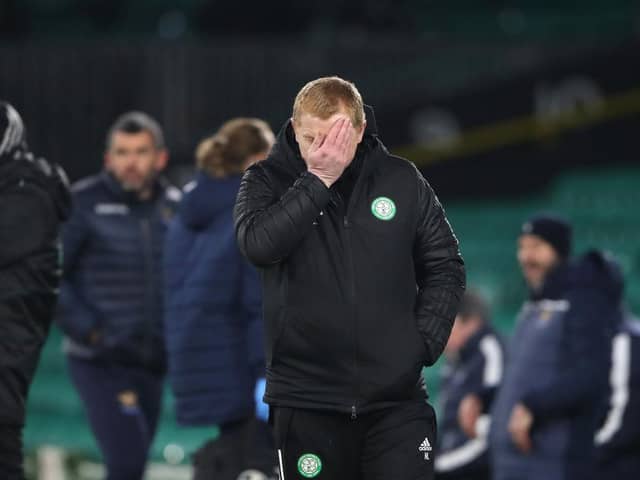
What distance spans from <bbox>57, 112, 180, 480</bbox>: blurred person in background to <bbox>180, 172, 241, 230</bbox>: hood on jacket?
130 centimetres

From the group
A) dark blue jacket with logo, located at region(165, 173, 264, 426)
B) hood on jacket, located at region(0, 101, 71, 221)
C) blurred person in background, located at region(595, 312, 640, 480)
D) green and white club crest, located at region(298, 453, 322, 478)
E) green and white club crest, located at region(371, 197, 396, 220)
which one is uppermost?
hood on jacket, located at region(0, 101, 71, 221)

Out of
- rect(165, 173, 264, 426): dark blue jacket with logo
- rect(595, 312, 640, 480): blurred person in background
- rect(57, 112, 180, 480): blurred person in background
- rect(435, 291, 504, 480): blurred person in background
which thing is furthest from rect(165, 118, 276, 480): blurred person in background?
rect(435, 291, 504, 480): blurred person in background

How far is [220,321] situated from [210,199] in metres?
0.44

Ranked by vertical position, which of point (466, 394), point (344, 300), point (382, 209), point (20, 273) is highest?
point (382, 209)

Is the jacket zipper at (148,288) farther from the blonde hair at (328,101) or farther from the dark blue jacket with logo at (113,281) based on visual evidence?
the blonde hair at (328,101)

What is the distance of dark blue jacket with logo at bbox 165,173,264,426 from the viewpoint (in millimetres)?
5516

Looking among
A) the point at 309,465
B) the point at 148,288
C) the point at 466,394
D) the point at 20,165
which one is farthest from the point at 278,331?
the point at 466,394

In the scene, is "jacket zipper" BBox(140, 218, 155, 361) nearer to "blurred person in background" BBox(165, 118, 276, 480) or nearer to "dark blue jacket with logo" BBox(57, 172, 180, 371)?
"dark blue jacket with logo" BBox(57, 172, 180, 371)

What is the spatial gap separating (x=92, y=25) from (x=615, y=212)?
6604 millimetres

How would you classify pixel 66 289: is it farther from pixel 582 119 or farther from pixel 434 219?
pixel 582 119

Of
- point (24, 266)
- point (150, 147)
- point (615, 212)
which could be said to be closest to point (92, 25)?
point (615, 212)

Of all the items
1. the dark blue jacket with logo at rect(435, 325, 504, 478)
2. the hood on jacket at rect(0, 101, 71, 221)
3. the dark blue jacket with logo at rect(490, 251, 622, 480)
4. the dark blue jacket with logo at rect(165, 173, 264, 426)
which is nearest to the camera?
the hood on jacket at rect(0, 101, 71, 221)

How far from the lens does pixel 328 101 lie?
13.5 ft

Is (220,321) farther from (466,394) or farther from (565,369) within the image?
(466,394)
